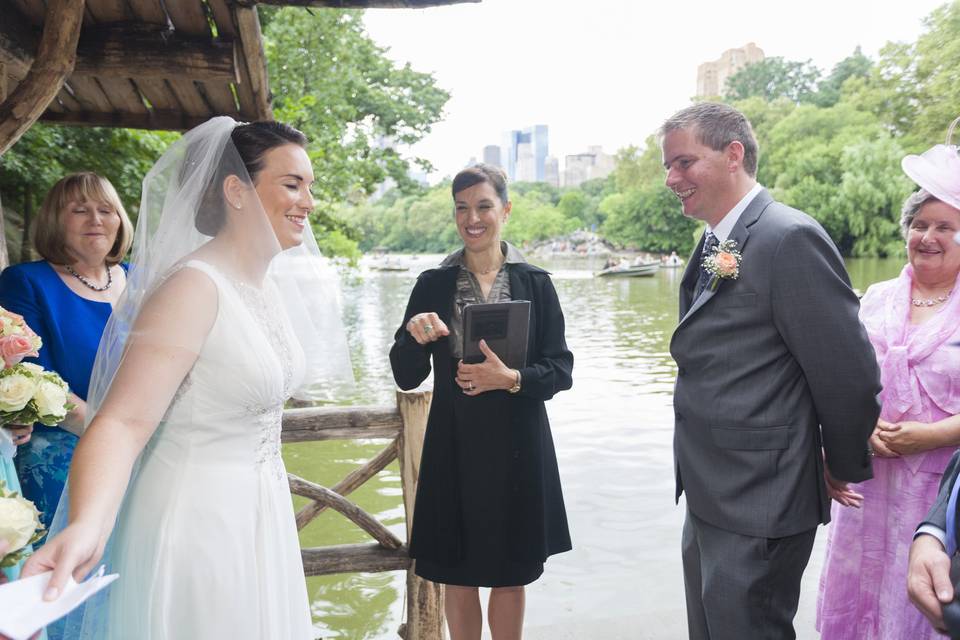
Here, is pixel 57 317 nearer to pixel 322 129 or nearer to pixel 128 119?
pixel 128 119

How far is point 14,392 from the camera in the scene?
6.77ft

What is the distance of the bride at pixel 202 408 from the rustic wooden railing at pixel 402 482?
1.34 m

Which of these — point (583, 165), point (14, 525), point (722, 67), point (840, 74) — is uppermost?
point (722, 67)

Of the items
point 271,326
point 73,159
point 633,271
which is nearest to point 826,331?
point 271,326

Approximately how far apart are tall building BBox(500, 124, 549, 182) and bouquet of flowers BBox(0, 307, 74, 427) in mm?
152947

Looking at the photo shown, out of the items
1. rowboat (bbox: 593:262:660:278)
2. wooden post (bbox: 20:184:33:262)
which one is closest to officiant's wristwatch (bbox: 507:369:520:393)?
wooden post (bbox: 20:184:33:262)

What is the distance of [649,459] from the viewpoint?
829 cm

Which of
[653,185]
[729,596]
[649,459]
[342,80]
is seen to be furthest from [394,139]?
[653,185]

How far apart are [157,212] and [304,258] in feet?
1.51

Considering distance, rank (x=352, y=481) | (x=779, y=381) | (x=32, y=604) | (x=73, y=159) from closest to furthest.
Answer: (x=32, y=604)
(x=779, y=381)
(x=352, y=481)
(x=73, y=159)

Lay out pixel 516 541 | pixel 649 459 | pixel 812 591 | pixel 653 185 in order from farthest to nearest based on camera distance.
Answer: pixel 653 185 < pixel 649 459 < pixel 812 591 < pixel 516 541

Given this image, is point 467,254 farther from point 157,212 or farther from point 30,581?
point 30,581

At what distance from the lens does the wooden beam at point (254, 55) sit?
321 cm

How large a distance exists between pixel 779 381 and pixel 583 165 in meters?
151
